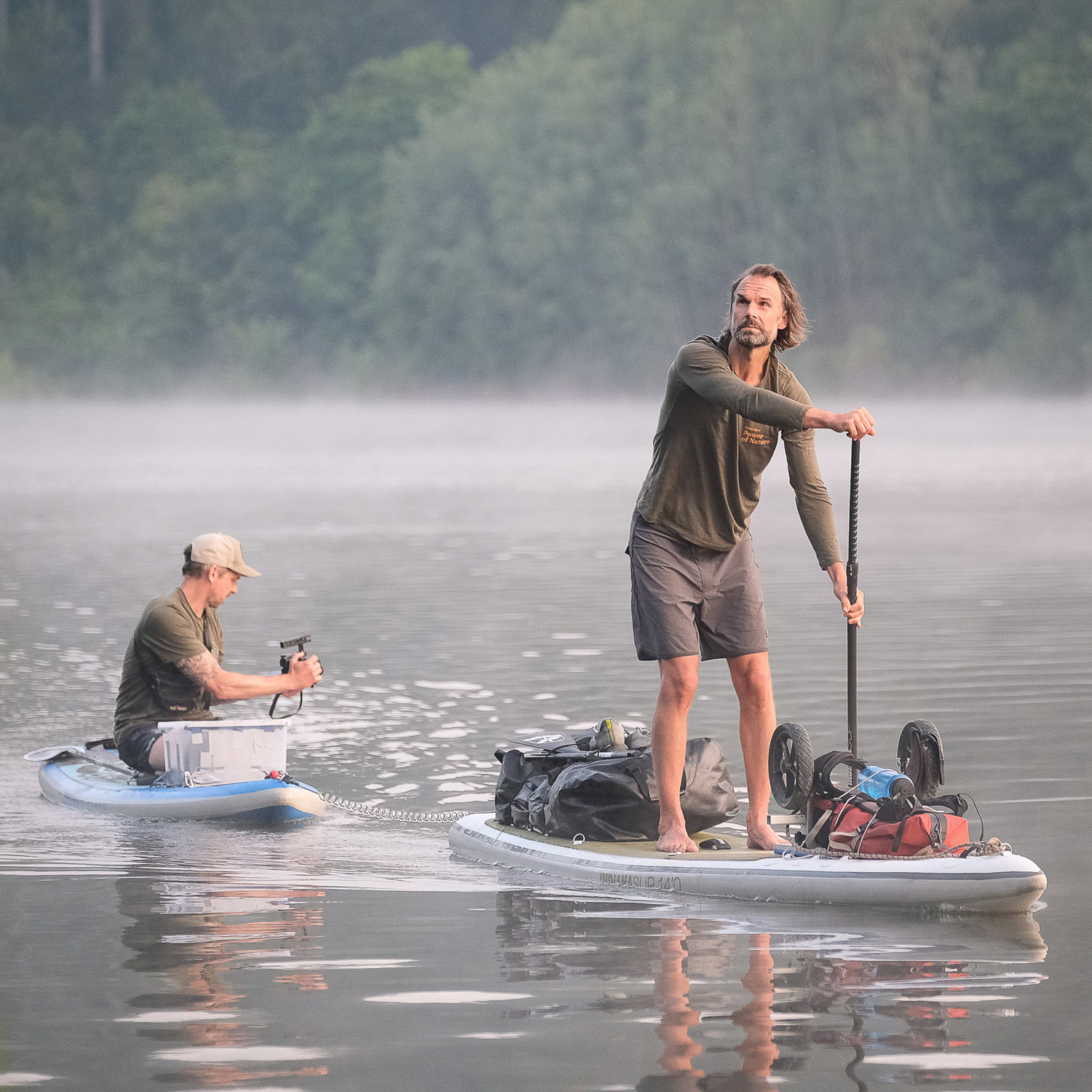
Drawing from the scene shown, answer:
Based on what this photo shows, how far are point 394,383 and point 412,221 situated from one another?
630 cm

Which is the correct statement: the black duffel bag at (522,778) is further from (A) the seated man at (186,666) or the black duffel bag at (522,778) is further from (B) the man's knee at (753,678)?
(A) the seated man at (186,666)

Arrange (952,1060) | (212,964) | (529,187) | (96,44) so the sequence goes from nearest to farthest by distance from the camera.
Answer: (952,1060)
(212,964)
(529,187)
(96,44)

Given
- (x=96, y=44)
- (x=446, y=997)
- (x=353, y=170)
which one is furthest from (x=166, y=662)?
(x=96, y=44)

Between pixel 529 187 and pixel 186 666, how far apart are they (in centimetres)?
6893

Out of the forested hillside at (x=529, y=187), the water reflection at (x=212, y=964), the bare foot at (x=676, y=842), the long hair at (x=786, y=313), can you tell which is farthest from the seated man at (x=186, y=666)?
the forested hillside at (x=529, y=187)

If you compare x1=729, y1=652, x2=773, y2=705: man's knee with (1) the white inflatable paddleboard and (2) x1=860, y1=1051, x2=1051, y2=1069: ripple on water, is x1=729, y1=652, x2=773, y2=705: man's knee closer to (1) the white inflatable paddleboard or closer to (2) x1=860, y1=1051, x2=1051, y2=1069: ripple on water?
(1) the white inflatable paddleboard

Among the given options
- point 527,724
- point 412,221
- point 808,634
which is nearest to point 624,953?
point 527,724

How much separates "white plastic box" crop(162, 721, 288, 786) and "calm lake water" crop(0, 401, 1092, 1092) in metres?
0.26

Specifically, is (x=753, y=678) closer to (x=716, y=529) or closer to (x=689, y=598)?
(x=689, y=598)

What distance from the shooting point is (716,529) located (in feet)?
21.7

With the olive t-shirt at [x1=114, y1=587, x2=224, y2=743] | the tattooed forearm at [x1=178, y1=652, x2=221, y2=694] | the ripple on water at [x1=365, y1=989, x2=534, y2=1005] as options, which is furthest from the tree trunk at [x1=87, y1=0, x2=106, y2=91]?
the ripple on water at [x1=365, y1=989, x2=534, y2=1005]

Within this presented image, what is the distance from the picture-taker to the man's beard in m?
6.45

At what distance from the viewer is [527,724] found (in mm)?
10109

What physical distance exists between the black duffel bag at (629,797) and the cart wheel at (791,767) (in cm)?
38
